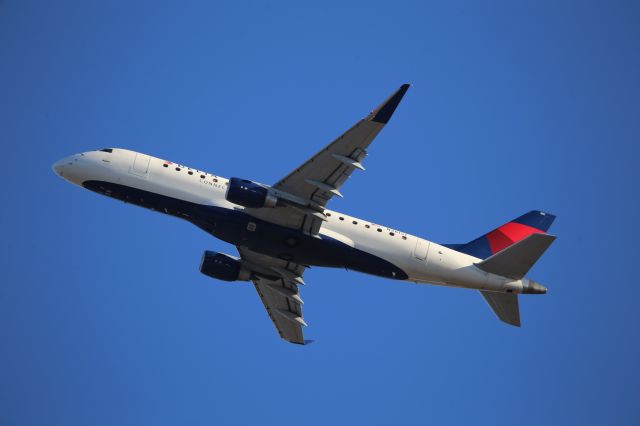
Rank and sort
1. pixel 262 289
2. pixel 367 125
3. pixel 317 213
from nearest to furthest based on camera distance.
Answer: pixel 367 125
pixel 317 213
pixel 262 289

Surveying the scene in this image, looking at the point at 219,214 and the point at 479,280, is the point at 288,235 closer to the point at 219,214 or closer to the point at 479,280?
the point at 219,214

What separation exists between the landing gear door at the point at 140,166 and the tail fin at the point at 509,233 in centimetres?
2083

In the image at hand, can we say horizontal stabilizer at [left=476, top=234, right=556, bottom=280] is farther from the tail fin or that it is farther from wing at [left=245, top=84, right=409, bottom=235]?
wing at [left=245, top=84, right=409, bottom=235]

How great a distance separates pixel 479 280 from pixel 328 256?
9678mm

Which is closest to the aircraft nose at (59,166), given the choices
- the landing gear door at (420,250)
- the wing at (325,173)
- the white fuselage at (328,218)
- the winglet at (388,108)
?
the white fuselage at (328,218)

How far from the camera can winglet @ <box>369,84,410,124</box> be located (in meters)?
44.0

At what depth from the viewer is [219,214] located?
164 feet

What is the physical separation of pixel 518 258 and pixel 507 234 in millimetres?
7772

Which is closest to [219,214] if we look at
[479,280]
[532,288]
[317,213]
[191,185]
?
[191,185]

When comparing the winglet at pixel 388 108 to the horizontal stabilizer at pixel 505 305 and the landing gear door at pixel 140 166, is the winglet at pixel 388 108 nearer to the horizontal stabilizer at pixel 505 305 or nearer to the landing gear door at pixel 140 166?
the landing gear door at pixel 140 166

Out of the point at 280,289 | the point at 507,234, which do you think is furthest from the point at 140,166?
the point at 507,234

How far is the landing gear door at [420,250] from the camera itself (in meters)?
52.0

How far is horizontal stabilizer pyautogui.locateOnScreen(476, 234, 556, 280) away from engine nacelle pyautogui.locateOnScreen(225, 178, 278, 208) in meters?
14.2

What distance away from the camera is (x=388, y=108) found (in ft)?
145
